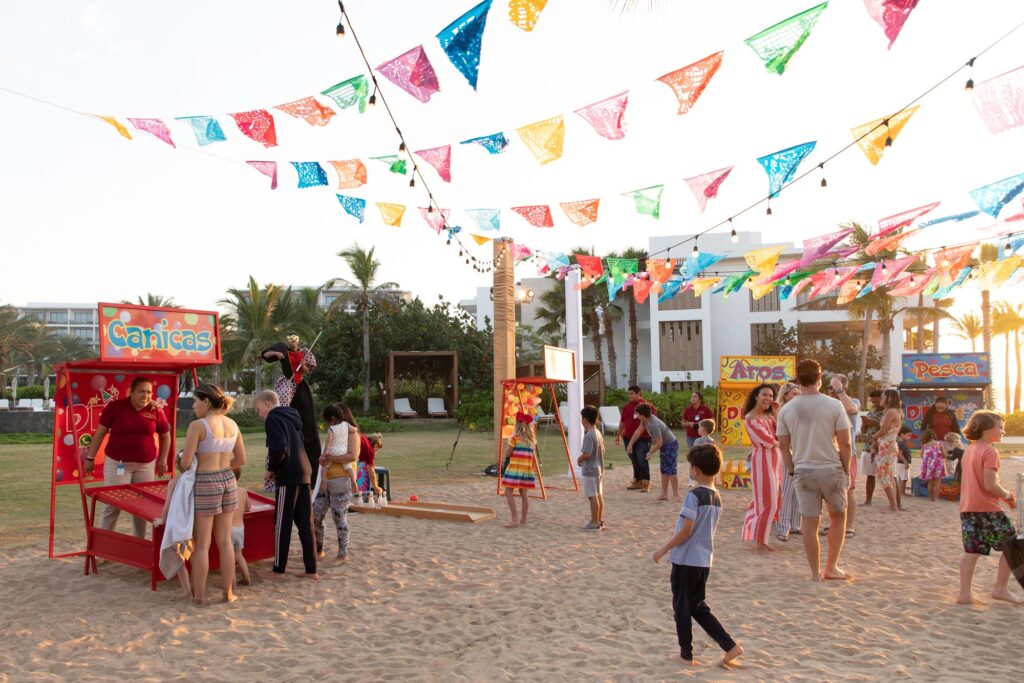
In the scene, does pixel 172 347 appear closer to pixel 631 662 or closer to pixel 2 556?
pixel 2 556

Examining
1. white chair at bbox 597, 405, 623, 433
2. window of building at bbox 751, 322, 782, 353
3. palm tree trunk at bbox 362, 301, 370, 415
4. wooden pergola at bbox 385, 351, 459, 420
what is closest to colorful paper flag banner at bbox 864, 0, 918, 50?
white chair at bbox 597, 405, 623, 433

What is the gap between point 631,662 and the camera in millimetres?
4121

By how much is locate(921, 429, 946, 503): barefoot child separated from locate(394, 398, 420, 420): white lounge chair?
828 inches

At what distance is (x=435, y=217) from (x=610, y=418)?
1280cm

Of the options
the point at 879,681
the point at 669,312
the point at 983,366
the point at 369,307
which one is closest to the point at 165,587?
the point at 879,681

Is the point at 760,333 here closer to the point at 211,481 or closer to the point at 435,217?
the point at 435,217

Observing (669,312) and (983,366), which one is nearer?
(983,366)

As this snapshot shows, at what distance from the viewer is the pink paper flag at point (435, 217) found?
1151cm

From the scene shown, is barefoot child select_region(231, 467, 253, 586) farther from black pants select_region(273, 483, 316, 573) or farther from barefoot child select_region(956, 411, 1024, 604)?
barefoot child select_region(956, 411, 1024, 604)

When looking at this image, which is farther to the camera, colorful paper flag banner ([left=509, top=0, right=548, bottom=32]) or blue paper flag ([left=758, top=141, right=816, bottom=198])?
blue paper flag ([left=758, top=141, right=816, bottom=198])

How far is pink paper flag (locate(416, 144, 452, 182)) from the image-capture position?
9.20 metres

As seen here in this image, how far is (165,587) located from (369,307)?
1097 inches

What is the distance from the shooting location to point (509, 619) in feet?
16.5

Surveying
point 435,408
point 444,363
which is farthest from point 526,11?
point 444,363
